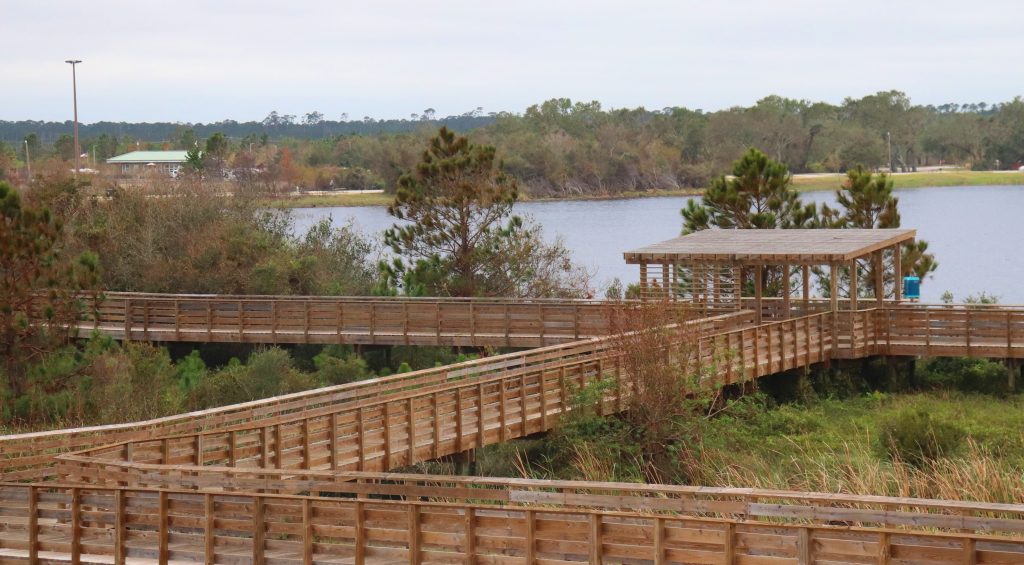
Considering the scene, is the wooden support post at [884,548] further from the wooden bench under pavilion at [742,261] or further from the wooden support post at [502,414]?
the wooden bench under pavilion at [742,261]

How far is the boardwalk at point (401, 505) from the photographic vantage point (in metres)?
12.9

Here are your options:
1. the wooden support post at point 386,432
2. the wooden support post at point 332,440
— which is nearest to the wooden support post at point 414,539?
the wooden support post at point 332,440

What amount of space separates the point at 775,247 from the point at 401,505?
17807 mm

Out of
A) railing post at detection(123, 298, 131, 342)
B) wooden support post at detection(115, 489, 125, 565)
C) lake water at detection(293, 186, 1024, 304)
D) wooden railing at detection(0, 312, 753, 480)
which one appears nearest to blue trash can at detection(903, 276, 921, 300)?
lake water at detection(293, 186, 1024, 304)

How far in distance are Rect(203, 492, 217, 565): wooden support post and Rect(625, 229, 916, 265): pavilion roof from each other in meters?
17.0

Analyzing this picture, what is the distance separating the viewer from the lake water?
6097 centimetres

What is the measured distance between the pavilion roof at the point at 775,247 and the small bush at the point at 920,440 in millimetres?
5829

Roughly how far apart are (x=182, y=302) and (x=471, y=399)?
15015 mm

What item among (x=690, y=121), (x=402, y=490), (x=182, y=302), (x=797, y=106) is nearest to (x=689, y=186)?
(x=690, y=121)

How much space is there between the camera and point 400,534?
14.1 m

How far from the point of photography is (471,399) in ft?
72.9

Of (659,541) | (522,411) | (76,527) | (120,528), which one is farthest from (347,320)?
(659,541)

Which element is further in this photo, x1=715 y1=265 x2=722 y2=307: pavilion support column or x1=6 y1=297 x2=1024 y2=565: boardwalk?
x1=715 y1=265 x2=722 y2=307: pavilion support column

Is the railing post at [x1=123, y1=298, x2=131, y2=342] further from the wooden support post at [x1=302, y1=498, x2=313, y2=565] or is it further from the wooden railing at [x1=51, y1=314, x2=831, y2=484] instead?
the wooden support post at [x1=302, y1=498, x2=313, y2=565]
